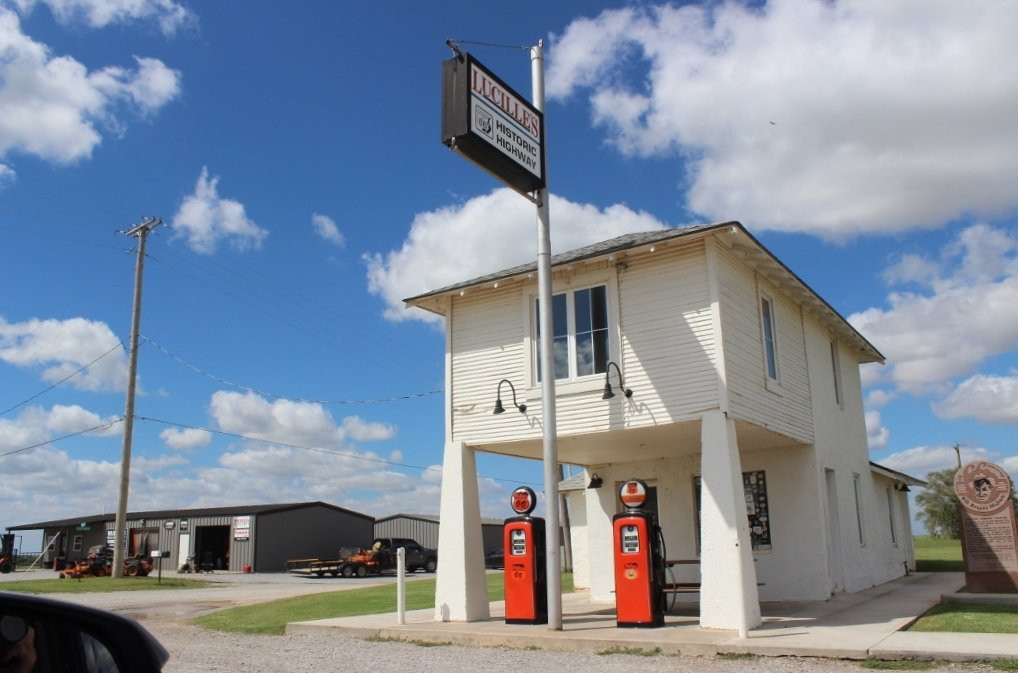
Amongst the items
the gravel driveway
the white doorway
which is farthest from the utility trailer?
the white doorway

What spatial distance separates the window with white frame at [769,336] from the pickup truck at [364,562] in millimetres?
25291

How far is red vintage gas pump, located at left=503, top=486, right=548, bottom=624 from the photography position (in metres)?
13.1

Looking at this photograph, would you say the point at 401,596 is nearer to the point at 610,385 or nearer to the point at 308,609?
the point at 610,385

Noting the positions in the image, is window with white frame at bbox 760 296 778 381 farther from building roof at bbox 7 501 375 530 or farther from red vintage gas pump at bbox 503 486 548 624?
building roof at bbox 7 501 375 530

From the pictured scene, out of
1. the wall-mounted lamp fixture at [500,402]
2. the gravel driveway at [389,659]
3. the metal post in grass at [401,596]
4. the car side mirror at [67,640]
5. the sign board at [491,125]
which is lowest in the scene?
the gravel driveway at [389,659]

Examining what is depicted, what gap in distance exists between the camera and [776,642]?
413 inches

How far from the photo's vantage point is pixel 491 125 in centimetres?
1224

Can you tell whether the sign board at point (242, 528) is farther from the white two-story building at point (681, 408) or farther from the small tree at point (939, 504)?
the small tree at point (939, 504)

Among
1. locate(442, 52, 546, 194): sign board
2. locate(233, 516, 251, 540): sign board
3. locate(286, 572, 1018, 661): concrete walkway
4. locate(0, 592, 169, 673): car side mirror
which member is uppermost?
locate(442, 52, 546, 194): sign board

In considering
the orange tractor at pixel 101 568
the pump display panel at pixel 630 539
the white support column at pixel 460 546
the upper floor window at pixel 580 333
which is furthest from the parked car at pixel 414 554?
the pump display panel at pixel 630 539

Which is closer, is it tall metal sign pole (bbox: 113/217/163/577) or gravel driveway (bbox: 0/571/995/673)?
gravel driveway (bbox: 0/571/995/673)

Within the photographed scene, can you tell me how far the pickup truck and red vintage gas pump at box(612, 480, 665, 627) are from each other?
1030 inches

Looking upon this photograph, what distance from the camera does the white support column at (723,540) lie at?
1154 cm

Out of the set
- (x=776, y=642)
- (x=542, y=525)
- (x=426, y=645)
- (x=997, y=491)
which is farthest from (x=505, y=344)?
(x=997, y=491)
